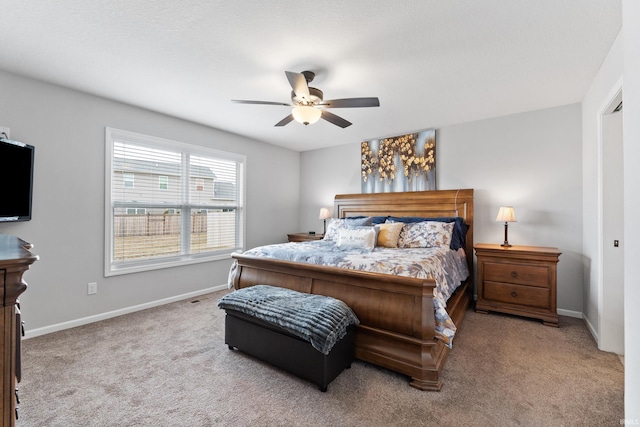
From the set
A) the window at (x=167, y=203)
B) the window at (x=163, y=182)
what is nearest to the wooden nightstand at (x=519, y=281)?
the window at (x=167, y=203)

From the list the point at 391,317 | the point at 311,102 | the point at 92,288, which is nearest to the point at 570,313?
the point at 391,317

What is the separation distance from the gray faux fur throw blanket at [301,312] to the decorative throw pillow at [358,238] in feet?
3.50

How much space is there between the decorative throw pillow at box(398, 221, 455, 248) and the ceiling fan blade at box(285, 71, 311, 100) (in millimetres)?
2078

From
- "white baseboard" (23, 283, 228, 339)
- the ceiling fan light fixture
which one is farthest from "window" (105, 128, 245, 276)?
the ceiling fan light fixture

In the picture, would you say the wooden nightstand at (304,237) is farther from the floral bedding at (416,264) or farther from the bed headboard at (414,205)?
the floral bedding at (416,264)

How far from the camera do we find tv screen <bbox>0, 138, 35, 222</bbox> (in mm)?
2297

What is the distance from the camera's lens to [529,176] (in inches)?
140

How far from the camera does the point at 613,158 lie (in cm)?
248

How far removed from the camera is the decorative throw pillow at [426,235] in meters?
3.36

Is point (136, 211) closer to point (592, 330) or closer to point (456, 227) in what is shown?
point (456, 227)

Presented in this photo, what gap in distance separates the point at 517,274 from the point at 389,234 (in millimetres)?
1475

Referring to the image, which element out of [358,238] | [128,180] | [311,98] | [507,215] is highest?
[311,98]

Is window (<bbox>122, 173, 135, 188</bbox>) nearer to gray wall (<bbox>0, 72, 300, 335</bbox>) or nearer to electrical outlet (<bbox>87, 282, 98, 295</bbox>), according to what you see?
gray wall (<bbox>0, 72, 300, 335</bbox>)

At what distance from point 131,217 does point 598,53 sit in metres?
4.92
